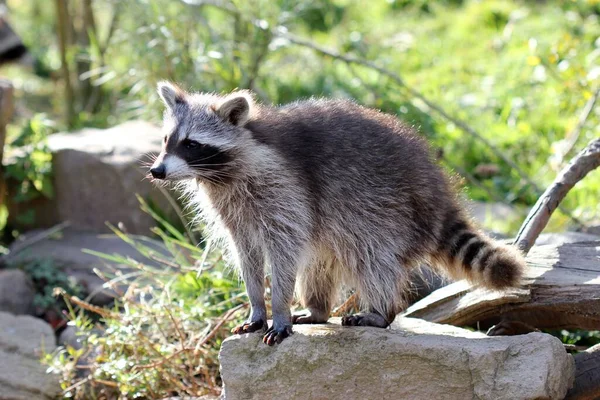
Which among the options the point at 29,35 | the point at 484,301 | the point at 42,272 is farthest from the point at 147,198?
the point at 29,35

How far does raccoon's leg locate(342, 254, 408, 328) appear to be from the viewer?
375 centimetres

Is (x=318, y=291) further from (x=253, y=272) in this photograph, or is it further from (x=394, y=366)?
(x=394, y=366)

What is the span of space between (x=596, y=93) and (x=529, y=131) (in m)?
1.59

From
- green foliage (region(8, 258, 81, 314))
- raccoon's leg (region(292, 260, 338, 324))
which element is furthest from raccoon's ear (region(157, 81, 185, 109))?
green foliage (region(8, 258, 81, 314))

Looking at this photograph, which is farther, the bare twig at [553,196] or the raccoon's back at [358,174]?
the bare twig at [553,196]

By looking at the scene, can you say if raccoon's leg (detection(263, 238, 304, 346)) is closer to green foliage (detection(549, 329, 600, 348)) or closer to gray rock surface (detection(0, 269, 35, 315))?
green foliage (detection(549, 329, 600, 348))

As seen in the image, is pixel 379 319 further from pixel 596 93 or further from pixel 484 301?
pixel 596 93

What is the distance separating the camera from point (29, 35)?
37.5 feet

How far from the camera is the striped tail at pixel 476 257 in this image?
141 inches

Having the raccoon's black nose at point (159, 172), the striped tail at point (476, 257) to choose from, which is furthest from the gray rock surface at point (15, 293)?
the striped tail at point (476, 257)

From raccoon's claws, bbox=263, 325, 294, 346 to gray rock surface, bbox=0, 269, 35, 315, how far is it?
2483 millimetres

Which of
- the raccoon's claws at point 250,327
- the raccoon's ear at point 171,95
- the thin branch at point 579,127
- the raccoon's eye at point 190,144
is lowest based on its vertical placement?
the raccoon's claws at point 250,327

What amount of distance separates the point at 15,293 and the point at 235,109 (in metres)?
Answer: 2.52

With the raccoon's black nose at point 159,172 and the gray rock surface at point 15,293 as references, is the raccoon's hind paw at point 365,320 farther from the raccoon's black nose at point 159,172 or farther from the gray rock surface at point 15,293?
the gray rock surface at point 15,293
